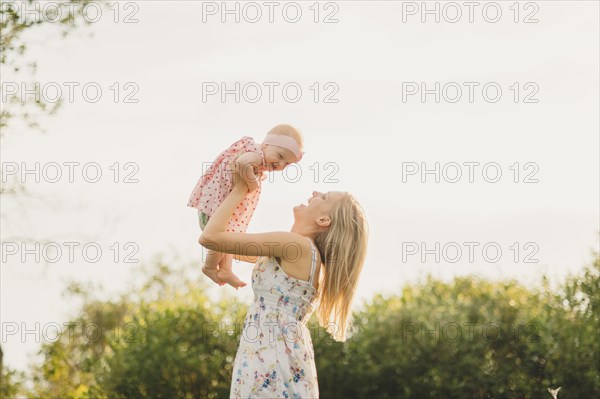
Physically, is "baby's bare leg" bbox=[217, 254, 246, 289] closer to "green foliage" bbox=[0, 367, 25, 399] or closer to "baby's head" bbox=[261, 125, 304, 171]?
"baby's head" bbox=[261, 125, 304, 171]

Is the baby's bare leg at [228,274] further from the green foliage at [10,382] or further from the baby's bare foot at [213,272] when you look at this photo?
the green foliage at [10,382]

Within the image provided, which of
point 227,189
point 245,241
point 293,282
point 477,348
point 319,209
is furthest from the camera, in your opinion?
point 477,348

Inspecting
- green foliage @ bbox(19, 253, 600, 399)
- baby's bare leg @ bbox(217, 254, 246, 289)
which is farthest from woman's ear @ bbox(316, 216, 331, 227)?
green foliage @ bbox(19, 253, 600, 399)

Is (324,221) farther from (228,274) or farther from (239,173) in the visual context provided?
(228,274)

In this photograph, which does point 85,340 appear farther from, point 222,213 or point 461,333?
point 222,213

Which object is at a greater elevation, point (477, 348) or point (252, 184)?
point (252, 184)

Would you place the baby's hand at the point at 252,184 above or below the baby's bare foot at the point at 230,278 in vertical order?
above

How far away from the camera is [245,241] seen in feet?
14.2

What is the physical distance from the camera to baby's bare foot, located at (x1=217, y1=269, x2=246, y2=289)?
4812 mm

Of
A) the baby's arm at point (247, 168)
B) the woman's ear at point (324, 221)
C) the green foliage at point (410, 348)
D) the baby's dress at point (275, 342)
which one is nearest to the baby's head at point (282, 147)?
the baby's arm at point (247, 168)

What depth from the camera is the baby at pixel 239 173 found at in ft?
15.1

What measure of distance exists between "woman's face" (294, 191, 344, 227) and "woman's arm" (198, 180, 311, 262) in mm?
173

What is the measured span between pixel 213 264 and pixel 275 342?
662 mm

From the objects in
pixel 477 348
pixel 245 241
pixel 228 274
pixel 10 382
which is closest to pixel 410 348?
pixel 477 348
